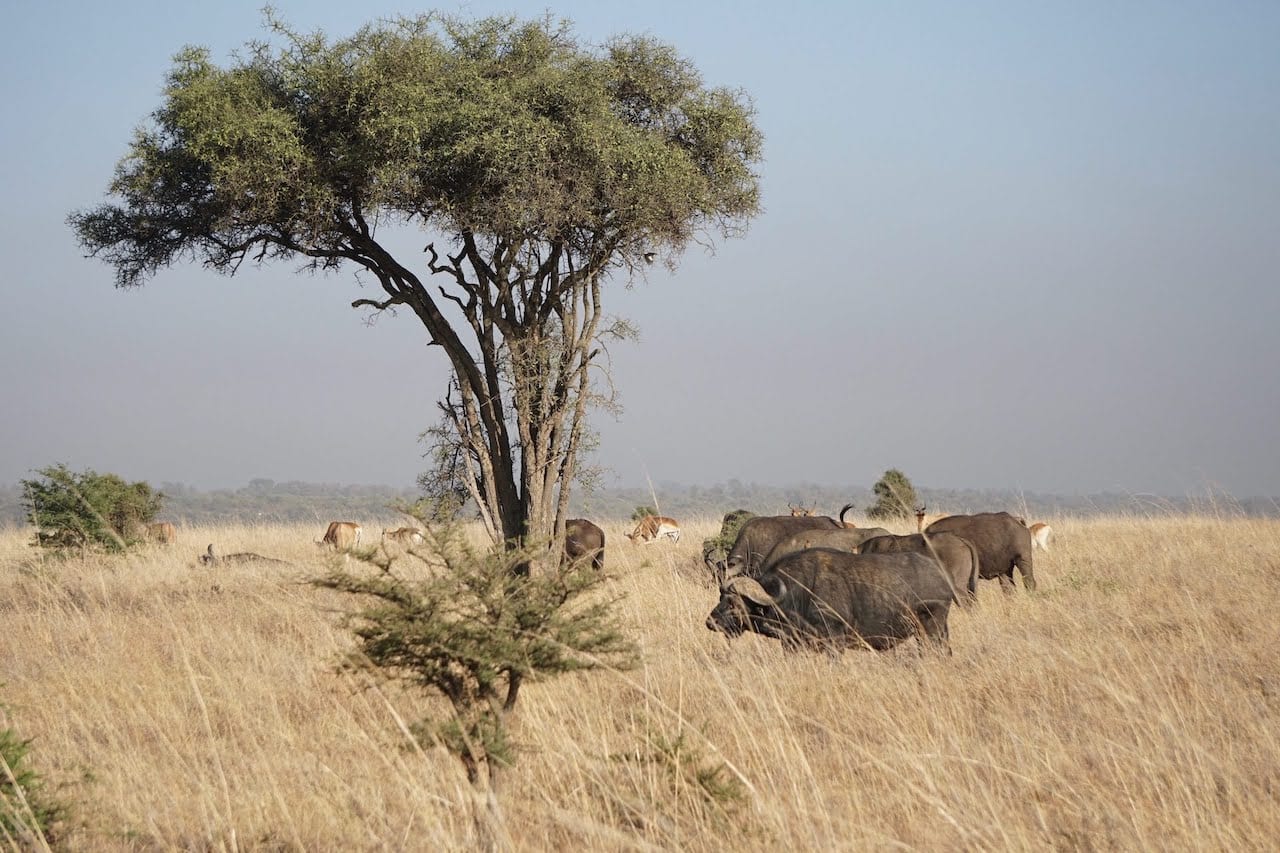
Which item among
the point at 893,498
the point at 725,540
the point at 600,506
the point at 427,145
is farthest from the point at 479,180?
the point at 600,506

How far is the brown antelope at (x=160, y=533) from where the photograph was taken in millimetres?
19172

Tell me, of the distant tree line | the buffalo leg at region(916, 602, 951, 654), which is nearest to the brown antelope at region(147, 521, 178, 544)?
the distant tree line

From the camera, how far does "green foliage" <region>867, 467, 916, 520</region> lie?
2423cm

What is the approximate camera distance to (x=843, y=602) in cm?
873

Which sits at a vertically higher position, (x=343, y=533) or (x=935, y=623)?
(x=343, y=533)

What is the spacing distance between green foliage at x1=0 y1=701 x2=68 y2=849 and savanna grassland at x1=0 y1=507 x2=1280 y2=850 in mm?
143

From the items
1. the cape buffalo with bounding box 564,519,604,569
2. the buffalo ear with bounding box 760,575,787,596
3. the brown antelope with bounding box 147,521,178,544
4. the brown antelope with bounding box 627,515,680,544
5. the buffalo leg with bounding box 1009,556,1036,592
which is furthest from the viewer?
the brown antelope with bounding box 627,515,680,544

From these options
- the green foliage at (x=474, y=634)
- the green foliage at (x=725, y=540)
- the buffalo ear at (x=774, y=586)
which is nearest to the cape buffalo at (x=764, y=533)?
the green foliage at (x=725, y=540)

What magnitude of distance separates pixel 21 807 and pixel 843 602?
18.7ft

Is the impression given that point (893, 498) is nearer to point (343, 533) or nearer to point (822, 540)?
point (343, 533)

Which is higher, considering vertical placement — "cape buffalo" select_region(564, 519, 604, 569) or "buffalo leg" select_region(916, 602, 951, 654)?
"cape buffalo" select_region(564, 519, 604, 569)

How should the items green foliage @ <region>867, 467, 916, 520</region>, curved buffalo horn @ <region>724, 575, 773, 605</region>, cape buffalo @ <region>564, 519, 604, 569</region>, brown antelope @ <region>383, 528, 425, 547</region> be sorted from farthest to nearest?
green foliage @ <region>867, 467, 916, 520</region> < cape buffalo @ <region>564, 519, 604, 569</region> < curved buffalo horn @ <region>724, 575, 773, 605</region> < brown antelope @ <region>383, 528, 425, 547</region>

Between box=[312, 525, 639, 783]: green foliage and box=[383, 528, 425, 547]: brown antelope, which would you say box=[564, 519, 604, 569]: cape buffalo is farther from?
box=[312, 525, 639, 783]: green foliage

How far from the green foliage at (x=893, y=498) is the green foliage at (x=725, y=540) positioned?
23.6ft
